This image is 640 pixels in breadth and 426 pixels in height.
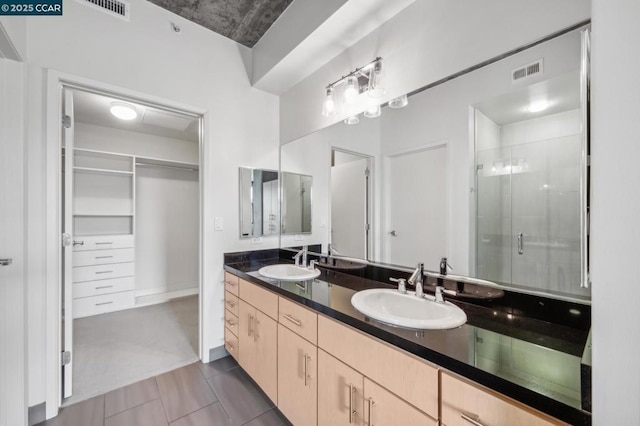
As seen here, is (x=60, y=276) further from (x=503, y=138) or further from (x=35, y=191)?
(x=503, y=138)

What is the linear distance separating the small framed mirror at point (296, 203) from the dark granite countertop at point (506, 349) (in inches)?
45.8

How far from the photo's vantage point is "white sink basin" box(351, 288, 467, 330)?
97cm

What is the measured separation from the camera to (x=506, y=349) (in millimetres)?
821

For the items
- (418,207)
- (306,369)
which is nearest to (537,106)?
(418,207)

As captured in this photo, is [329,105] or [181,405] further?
[329,105]

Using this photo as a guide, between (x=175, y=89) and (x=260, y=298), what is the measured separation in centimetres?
177

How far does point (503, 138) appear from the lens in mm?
1188

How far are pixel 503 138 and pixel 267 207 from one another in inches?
77.1

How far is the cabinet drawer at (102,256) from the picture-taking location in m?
3.14

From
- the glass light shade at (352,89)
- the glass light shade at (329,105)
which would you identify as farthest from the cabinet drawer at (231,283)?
the glass light shade at (352,89)

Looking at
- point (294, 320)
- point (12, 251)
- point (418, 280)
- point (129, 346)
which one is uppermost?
point (12, 251)

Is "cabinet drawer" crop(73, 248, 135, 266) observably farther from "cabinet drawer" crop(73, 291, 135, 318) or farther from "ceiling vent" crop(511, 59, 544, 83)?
"ceiling vent" crop(511, 59, 544, 83)
